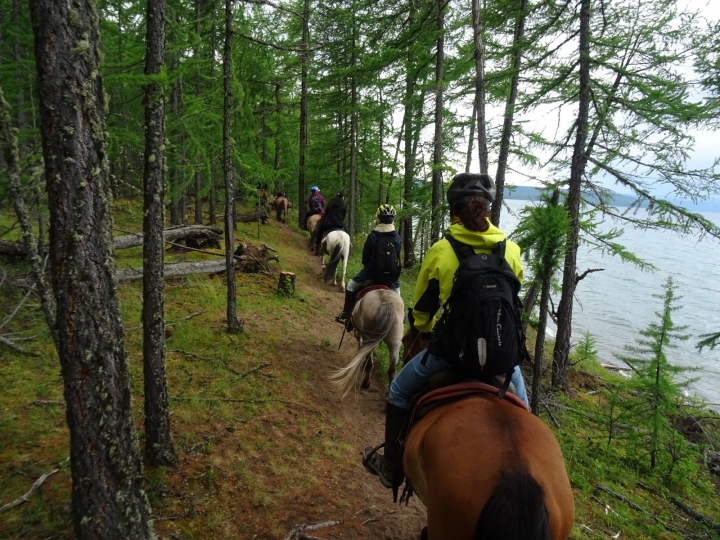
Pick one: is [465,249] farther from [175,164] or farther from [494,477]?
[175,164]

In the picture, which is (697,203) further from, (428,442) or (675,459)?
(428,442)

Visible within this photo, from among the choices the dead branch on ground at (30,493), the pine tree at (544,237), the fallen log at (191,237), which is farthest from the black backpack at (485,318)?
the fallen log at (191,237)

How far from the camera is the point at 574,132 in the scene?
311 inches

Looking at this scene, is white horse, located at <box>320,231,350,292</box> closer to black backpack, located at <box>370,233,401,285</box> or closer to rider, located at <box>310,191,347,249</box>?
rider, located at <box>310,191,347,249</box>

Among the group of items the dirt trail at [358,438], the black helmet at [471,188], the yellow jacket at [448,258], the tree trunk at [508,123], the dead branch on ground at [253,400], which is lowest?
the dirt trail at [358,438]

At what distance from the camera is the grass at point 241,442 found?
349 centimetres

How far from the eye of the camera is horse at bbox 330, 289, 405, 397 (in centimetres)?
602

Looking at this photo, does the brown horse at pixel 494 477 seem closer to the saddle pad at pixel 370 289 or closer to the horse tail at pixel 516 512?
the horse tail at pixel 516 512

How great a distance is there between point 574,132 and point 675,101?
5.46 ft

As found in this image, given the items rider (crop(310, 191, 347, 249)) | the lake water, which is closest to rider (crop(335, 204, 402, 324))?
the lake water

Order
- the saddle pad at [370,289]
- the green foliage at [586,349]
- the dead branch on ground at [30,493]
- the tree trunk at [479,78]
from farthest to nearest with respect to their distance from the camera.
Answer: the green foliage at [586,349]
the tree trunk at [479,78]
the saddle pad at [370,289]
the dead branch on ground at [30,493]

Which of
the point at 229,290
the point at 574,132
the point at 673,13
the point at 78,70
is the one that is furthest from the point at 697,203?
the point at 78,70

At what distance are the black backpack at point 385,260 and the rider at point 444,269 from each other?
3.41m

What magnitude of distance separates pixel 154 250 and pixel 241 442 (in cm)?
257
